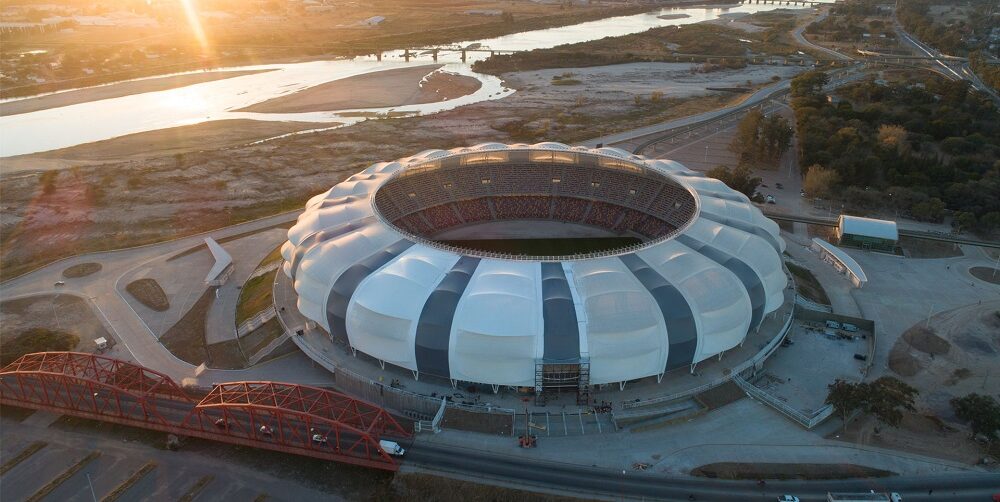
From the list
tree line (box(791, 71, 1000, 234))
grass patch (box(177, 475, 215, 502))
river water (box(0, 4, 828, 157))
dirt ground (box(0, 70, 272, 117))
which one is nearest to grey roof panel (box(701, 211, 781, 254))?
tree line (box(791, 71, 1000, 234))

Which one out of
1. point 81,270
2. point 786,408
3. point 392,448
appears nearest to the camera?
point 392,448

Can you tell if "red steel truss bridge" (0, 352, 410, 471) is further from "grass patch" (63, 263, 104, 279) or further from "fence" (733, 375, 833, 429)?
"fence" (733, 375, 833, 429)

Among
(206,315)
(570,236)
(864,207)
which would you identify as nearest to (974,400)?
(570,236)

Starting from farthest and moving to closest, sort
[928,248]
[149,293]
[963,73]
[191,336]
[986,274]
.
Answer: [963,73] → [928,248] → [986,274] → [149,293] → [191,336]

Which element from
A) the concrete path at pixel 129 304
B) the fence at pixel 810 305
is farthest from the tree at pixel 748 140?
the concrete path at pixel 129 304

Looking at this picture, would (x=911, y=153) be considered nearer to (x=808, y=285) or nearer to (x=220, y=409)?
(x=808, y=285)

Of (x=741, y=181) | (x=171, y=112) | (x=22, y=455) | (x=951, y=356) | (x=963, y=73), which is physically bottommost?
(x=951, y=356)

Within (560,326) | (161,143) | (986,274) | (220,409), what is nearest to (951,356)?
(986,274)
